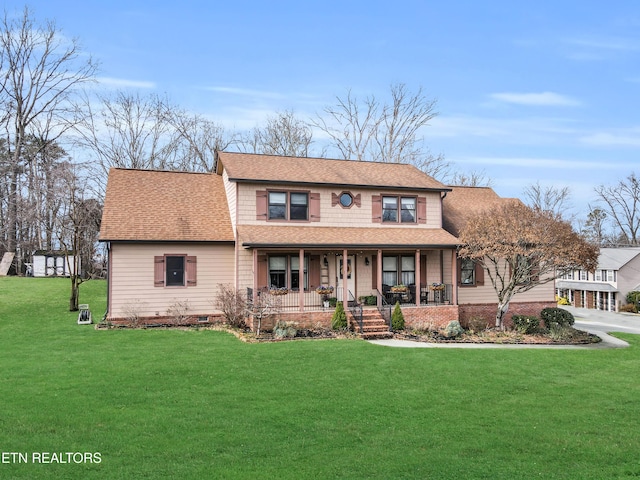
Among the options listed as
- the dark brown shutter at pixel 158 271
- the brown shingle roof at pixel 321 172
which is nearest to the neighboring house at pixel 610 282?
the brown shingle roof at pixel 321 172

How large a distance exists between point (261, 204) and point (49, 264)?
2236 centimetres

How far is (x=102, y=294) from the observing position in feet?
93.9

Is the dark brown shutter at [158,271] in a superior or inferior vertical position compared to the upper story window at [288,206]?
inferior

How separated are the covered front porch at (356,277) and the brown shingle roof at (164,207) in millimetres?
2291

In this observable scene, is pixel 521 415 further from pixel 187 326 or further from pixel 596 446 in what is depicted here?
pixel 187 326

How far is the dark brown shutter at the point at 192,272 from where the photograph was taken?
19.3 meters

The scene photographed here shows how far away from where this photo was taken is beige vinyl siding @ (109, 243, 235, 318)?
60.4ft

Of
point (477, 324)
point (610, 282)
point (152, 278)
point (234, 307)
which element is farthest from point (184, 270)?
point (610, 282)

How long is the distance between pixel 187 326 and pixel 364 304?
22.3 feet

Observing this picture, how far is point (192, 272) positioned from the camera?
63.4 feet

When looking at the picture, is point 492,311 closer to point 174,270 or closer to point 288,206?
point 288,206

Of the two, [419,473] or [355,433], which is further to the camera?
[355,433]

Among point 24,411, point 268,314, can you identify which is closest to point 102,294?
point 268,314

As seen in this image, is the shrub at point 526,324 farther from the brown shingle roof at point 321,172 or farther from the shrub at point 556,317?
the brown shingle roof at point 321,172
